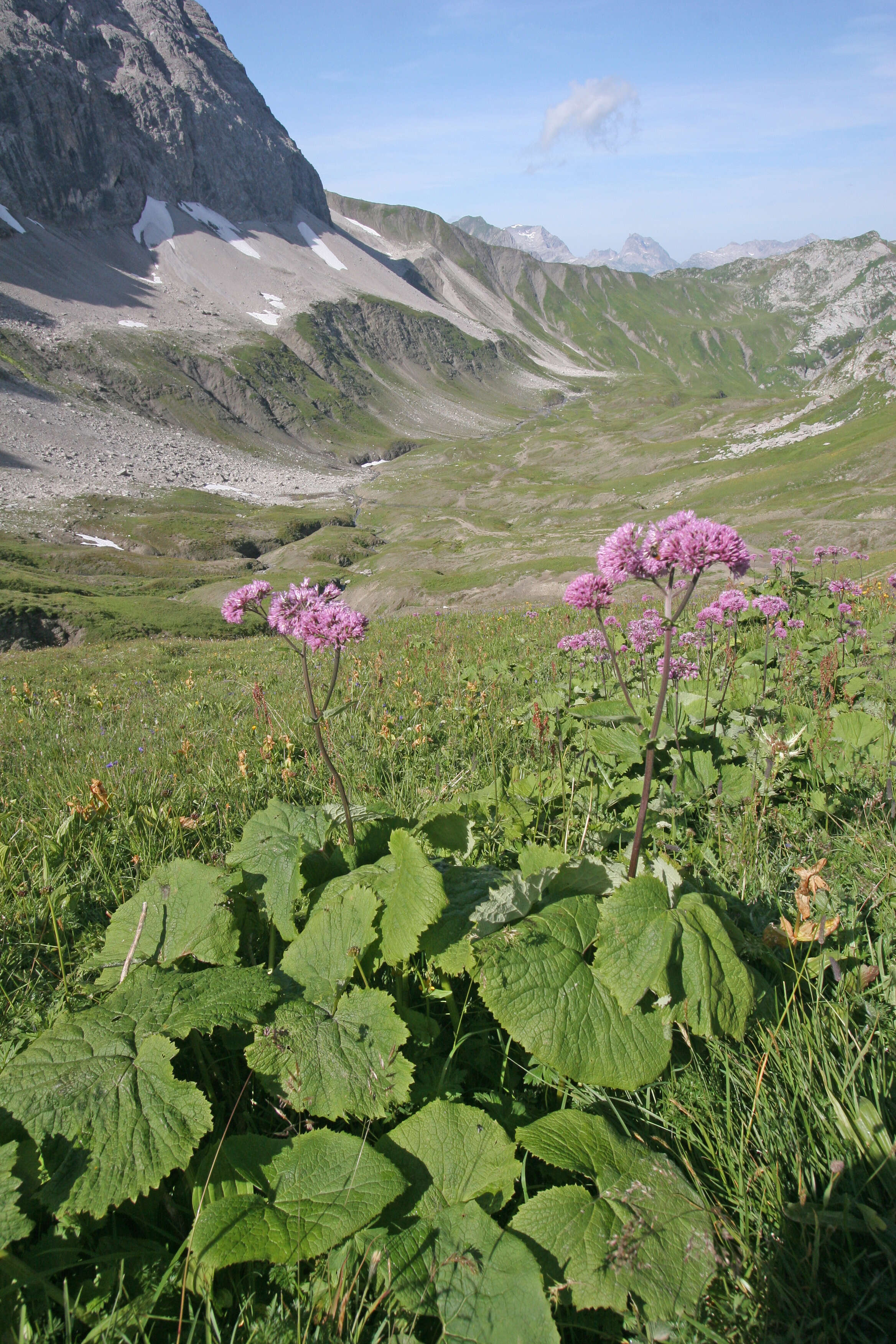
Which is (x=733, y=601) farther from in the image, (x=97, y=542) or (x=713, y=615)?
(x=97, y=542)

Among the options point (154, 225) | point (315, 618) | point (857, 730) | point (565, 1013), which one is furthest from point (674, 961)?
point (154, 225)

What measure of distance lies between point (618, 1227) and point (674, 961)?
712 mm

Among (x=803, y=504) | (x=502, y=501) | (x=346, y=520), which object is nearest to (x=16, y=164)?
(x=346, y=520)

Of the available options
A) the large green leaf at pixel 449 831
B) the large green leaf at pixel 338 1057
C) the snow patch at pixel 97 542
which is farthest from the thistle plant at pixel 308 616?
the snow patch at pixel 97 542

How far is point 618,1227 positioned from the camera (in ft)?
5.80

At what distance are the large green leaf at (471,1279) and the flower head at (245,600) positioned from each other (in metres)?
3.06

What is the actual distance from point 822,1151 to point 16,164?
583ft

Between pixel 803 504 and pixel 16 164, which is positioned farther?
pixel 16 164

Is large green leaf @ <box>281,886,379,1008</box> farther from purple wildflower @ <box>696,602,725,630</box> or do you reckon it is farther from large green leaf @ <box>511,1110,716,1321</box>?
purple wildflower @ <box>696,602,725,630</box>

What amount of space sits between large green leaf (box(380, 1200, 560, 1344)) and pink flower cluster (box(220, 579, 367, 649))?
2579 mm

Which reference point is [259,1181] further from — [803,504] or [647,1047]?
[803,504]

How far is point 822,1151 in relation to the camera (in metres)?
2.03

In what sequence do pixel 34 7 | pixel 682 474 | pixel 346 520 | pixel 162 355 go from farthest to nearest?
pixel 34 7 → pixel 162 355 → pixel 346 520 → pixel 682 474

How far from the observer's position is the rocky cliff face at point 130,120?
12950 cm
